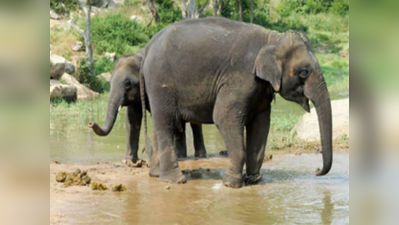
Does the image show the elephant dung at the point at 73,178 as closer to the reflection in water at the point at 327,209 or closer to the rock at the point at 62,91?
the reflection in water at the point at 327,209

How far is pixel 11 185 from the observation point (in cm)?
264

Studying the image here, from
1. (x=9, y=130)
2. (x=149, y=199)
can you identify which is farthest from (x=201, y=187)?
(x=9, y=130)

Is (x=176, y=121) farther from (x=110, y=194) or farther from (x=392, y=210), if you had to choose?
(x=392, y=210)

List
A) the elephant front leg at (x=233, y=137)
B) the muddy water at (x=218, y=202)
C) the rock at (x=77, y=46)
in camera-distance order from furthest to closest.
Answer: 1. the rock at (x=77, y=46)
2. the elephant front leg at (x=233, y=137)
3. the muddy water at (x=218, y=202)

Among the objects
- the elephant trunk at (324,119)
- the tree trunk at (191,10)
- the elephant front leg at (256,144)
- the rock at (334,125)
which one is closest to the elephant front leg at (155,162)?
the elephant front leg at (256,144)

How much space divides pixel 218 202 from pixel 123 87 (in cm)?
362

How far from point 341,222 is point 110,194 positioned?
3124 mm

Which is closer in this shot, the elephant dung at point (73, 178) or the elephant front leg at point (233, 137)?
the elephant front leg at point (233, 137)

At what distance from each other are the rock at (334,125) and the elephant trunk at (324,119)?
439 centimetres

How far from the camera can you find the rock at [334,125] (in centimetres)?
1241

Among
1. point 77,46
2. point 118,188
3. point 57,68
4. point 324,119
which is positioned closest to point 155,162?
point 118,188

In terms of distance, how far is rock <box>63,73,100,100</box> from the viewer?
21.2 meters

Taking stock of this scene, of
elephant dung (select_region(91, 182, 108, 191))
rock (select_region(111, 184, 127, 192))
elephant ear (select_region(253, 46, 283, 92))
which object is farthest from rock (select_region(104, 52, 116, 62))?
elephant ear (select_region(253, 46, 283, 92))

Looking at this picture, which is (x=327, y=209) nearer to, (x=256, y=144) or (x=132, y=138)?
(x=256, y=144)
